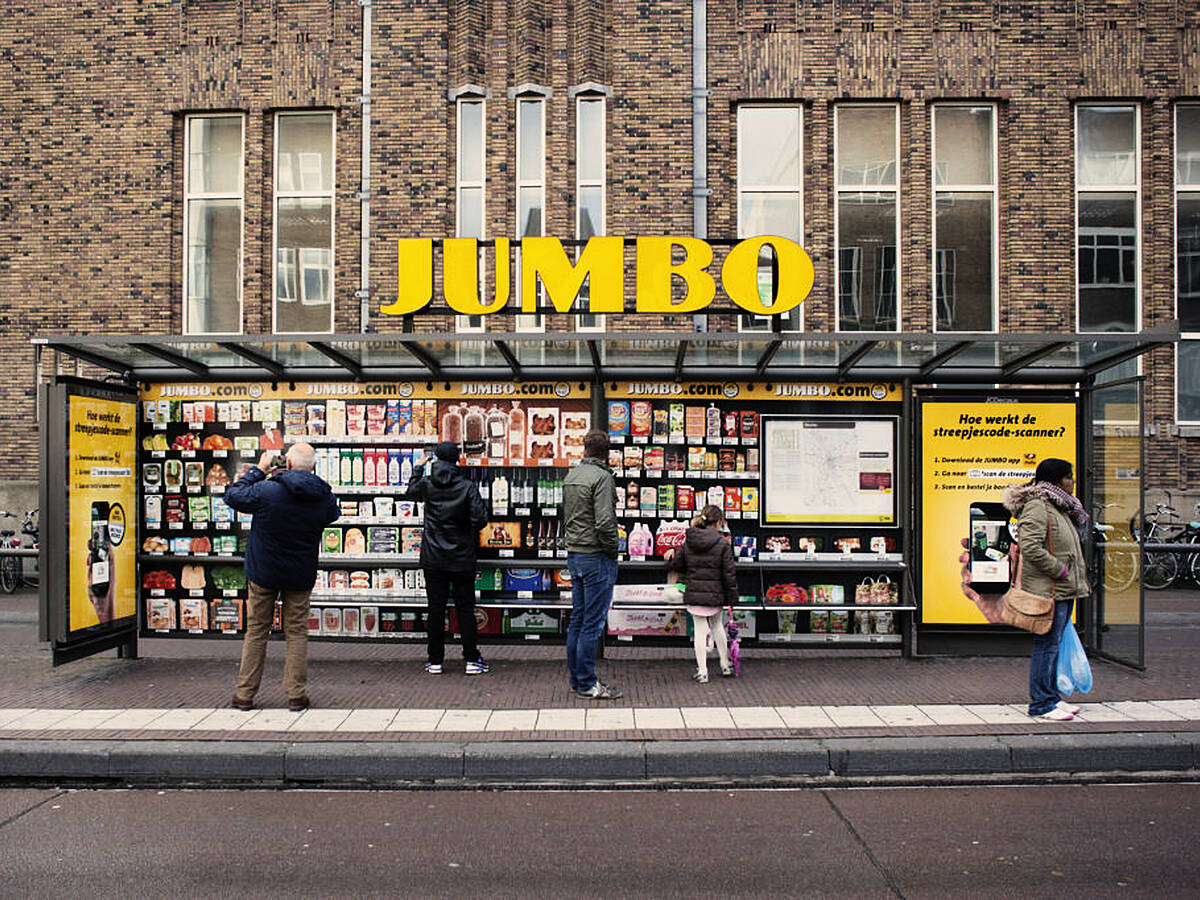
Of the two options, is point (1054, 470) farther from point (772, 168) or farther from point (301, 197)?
point (301, 197)

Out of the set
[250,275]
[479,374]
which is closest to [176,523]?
[479,374]

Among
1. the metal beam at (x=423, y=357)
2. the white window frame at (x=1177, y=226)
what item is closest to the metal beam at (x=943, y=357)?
the metal beam at (x=423, y=357)

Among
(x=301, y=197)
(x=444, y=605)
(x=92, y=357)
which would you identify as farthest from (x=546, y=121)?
(x=444, y=605)

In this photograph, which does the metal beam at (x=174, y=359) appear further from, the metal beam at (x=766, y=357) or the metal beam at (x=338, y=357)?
the metal beam at (x=766, y=357)

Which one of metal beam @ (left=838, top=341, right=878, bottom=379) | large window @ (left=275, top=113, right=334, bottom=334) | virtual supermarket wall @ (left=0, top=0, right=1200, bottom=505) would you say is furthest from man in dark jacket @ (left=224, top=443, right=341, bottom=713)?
large window @ (left=275, top=113, right=334, bottom=334)

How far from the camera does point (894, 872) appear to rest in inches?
186

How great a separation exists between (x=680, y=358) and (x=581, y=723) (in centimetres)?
338

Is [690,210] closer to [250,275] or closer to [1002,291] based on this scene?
[1002,291]

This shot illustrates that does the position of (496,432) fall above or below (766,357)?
below

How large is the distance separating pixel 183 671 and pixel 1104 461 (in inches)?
338

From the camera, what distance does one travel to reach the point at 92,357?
28.1ft

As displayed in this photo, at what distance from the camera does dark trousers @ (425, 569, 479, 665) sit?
831 centimetres

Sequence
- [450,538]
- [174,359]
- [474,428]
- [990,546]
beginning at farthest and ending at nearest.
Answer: [474,428] → [990,546] → [174,359] → [450,538]

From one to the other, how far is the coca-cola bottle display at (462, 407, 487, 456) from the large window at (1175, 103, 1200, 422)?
12.7m
